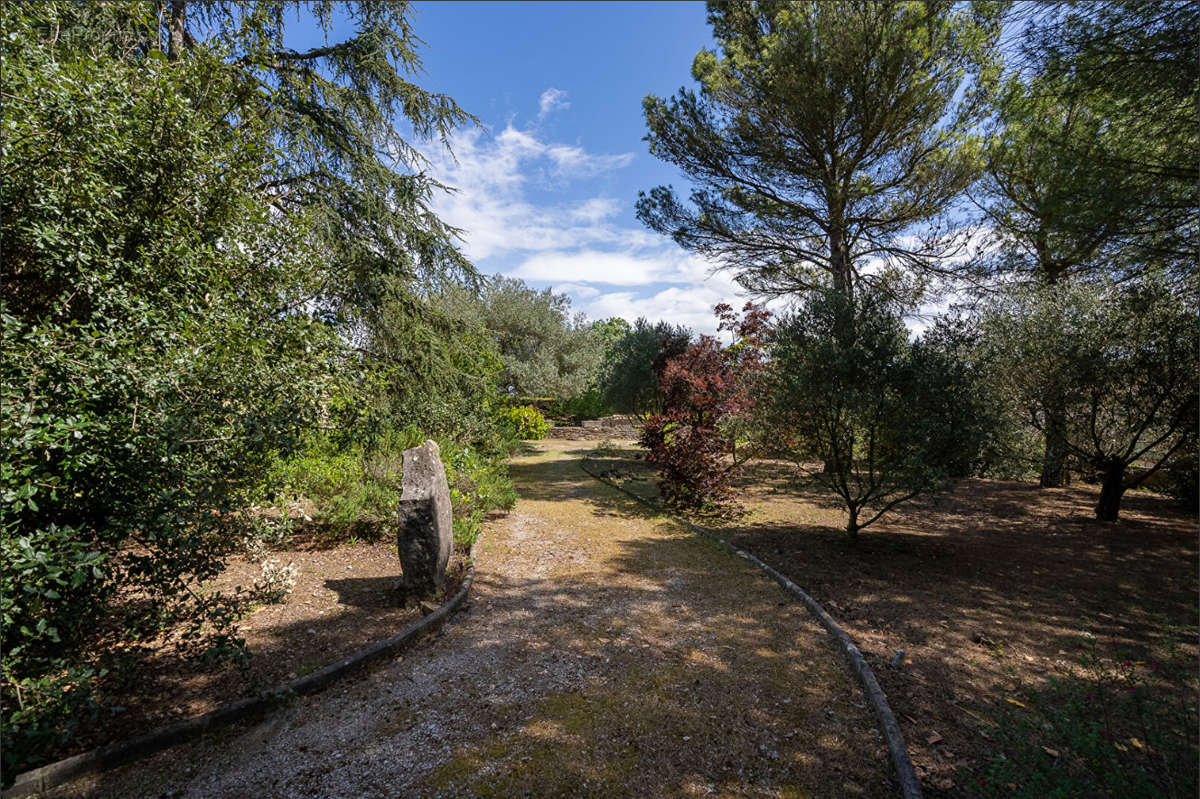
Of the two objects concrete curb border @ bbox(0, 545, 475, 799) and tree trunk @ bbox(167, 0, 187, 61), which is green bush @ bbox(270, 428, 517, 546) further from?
tree trunk @ bbox(167, 0, 187, 61)

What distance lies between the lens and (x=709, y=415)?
8953 millimetres

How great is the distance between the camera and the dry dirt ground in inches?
99.0

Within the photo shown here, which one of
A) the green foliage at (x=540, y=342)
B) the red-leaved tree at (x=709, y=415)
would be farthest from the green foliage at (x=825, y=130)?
the green foliage at (x=540, y=342)

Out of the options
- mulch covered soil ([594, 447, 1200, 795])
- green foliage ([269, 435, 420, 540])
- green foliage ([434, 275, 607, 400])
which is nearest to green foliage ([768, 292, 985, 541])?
mulch covered soil ([594, 447, 1200, 795])

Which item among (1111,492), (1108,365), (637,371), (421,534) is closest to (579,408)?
(637,371)

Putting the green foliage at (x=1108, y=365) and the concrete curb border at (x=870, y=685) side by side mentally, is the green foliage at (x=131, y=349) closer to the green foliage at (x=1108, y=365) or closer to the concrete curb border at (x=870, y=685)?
the concrete curb border at (x=870, y=685)

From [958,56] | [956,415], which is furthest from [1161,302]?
[958,56]

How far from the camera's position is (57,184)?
2.59m

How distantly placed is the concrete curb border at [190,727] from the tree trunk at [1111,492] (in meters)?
10.3

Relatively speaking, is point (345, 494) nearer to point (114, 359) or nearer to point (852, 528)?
point (114, 359)

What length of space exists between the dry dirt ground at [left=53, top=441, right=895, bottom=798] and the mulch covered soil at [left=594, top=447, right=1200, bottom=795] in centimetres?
48

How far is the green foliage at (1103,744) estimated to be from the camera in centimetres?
193

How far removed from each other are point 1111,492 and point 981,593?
194 inches

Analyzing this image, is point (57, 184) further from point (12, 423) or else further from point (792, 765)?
point (792, 765)
